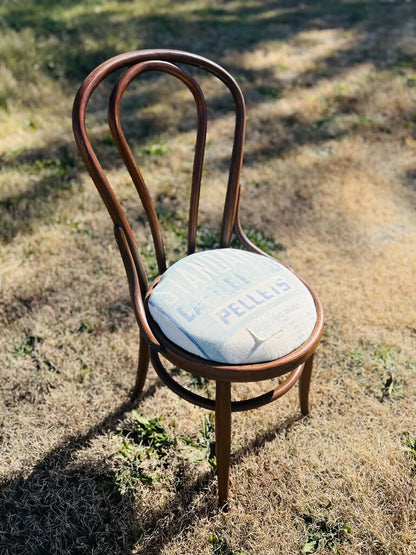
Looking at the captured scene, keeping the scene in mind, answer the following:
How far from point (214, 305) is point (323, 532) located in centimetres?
93

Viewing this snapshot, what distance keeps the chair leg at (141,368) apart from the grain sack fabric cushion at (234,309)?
0.36 meters

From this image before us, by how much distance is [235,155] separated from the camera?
173 centimetres

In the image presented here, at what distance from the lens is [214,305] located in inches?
56.6

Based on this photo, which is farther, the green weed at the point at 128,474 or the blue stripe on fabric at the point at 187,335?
the green weed at the point at 128,474

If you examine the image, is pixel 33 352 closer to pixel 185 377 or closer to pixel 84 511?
pixel 185 377

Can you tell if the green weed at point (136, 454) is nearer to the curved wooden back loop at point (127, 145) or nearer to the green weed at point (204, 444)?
the green weed at point (204, 444)

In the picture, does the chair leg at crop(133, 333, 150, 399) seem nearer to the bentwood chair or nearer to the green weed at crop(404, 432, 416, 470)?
the bentwood chair

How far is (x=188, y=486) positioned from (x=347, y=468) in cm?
63

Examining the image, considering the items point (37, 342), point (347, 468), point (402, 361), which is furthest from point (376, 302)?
point (37, 342)

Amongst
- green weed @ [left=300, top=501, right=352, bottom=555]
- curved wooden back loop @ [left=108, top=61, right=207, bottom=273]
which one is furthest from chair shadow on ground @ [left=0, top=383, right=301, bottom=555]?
curved wooden back loop @ [left=108, top=61, right=207, bottom=273]

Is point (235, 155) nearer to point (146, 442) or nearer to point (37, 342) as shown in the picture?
point (146, 442)

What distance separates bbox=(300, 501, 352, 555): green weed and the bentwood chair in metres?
0.33

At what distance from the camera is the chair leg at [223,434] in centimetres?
143

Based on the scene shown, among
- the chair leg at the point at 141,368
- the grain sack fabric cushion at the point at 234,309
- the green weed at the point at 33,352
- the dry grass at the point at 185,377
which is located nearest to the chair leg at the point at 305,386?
the dry grass at the point at 185,377
